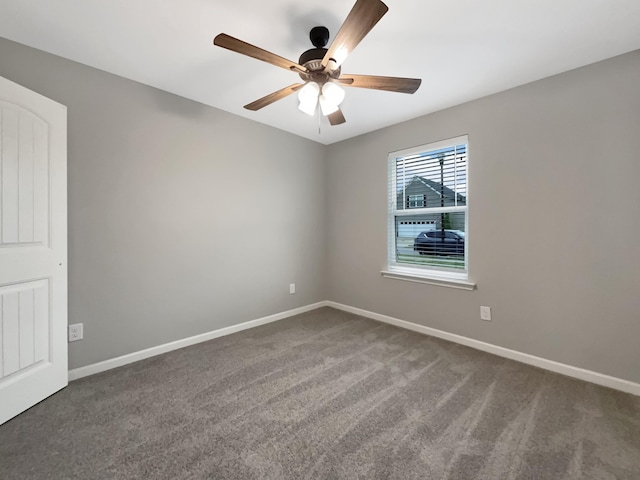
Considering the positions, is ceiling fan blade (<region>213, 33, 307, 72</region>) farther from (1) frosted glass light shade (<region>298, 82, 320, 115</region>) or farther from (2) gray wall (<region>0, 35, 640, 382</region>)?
(2) gray wall (<region>0, 35, 640, 382</region>)

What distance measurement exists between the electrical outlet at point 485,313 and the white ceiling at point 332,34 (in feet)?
6.45

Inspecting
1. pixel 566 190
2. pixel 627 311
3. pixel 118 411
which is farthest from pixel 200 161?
pixel 627 311

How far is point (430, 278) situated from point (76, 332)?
3133mm

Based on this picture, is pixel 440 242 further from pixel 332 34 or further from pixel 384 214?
pixel 332 34

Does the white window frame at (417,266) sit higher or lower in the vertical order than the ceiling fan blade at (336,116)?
lower

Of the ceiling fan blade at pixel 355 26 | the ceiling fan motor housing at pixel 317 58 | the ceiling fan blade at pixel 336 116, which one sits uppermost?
the ceiling fan motor housing at pixel 317 58

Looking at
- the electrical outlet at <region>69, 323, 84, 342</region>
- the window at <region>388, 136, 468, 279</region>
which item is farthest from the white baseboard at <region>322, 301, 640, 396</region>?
the electrical outlet at <region>69, 323, 84, 342</region>

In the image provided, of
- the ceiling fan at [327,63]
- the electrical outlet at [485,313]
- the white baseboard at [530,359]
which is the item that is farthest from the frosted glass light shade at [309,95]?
the white baseboard at [530,359]

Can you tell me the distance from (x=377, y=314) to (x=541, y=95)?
8.65 feet

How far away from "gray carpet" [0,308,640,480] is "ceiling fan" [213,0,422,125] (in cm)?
201

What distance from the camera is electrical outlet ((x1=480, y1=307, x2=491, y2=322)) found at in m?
2.50

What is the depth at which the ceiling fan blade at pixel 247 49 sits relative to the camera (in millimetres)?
1341

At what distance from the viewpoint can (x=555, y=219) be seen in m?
2.15

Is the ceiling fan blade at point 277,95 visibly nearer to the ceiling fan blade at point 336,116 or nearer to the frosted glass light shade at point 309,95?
the frosted glass light shade at point 309,95
